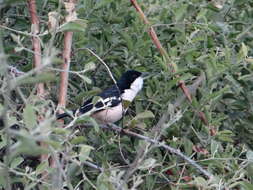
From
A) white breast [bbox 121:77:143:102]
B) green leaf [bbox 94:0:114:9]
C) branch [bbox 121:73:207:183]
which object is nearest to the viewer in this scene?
branch [bbox 121:73:207:183]

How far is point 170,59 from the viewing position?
3.48 metres

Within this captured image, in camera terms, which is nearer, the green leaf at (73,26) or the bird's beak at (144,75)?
the green leaf at (73,26)

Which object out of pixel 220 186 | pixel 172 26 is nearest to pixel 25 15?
A: pixel 172 26

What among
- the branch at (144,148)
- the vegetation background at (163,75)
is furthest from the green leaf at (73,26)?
the vegetation background at (163,75)

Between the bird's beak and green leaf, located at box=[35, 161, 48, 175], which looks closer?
green leaf, located at box=[35, 161, 48, 175]

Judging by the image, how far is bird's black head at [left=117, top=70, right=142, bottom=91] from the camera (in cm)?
401

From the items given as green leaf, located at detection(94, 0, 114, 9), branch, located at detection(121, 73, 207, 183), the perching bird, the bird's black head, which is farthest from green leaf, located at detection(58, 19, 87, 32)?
the bird's black head

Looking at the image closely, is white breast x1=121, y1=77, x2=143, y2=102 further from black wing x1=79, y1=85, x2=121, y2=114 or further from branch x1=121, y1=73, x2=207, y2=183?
branch x1=121, y1=73, x2=207, y2=183

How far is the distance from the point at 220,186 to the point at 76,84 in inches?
58.7

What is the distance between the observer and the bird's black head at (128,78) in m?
4.01

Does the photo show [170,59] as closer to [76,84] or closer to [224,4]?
[76,84]

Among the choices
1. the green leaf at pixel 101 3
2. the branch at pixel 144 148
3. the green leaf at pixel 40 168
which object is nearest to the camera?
the branch at pixel 144 148

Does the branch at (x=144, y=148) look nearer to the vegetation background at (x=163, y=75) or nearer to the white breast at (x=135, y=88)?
the vegetation background at (x=163, y=75)

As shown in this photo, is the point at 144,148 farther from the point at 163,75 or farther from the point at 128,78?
the point at 128,78
